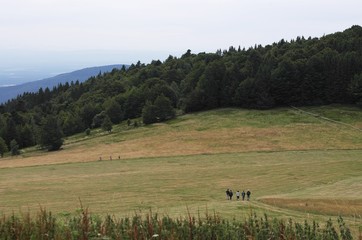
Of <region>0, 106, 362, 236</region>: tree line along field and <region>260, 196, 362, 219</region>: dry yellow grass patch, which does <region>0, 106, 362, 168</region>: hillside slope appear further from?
<region>260, 196, 362, 219</region>: dry yellow grass patch

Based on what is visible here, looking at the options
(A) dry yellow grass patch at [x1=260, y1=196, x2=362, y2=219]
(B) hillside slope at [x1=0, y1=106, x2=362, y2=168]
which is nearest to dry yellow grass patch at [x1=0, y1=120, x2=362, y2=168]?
(B) hillside slope at [x1=0, y1=106, x2=362, y2=168]

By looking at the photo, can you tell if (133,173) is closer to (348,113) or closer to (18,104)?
(348,113)

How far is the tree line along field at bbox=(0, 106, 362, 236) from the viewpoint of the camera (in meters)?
33.2

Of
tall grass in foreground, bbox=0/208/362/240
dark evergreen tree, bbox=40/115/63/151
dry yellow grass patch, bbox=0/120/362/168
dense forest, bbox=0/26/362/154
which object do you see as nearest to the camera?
tall grass in foreground, bbox=0/208/362/240

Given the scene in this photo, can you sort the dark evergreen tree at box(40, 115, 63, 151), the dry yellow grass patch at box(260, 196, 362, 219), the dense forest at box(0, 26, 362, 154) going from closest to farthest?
the dry yellow grass patch at box(260, 196, 362, 219) < the dark evergreen tree at box(40, 115, 63, 151) < the dense forest at box(0, 26, 362, 154)

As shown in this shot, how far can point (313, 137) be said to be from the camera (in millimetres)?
83812

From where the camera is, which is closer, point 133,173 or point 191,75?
point 133,173

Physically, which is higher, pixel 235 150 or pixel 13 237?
pixel 13 237

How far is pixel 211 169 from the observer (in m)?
61.7

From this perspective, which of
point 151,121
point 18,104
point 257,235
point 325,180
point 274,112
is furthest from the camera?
point 18,104

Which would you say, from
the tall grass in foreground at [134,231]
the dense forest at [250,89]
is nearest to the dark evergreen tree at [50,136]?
the dense forest at [250,89]

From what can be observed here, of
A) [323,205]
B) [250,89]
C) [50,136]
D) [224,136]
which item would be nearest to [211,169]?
[224,136]

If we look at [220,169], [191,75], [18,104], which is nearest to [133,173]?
[220,169]

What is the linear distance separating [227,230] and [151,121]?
9870 cm
